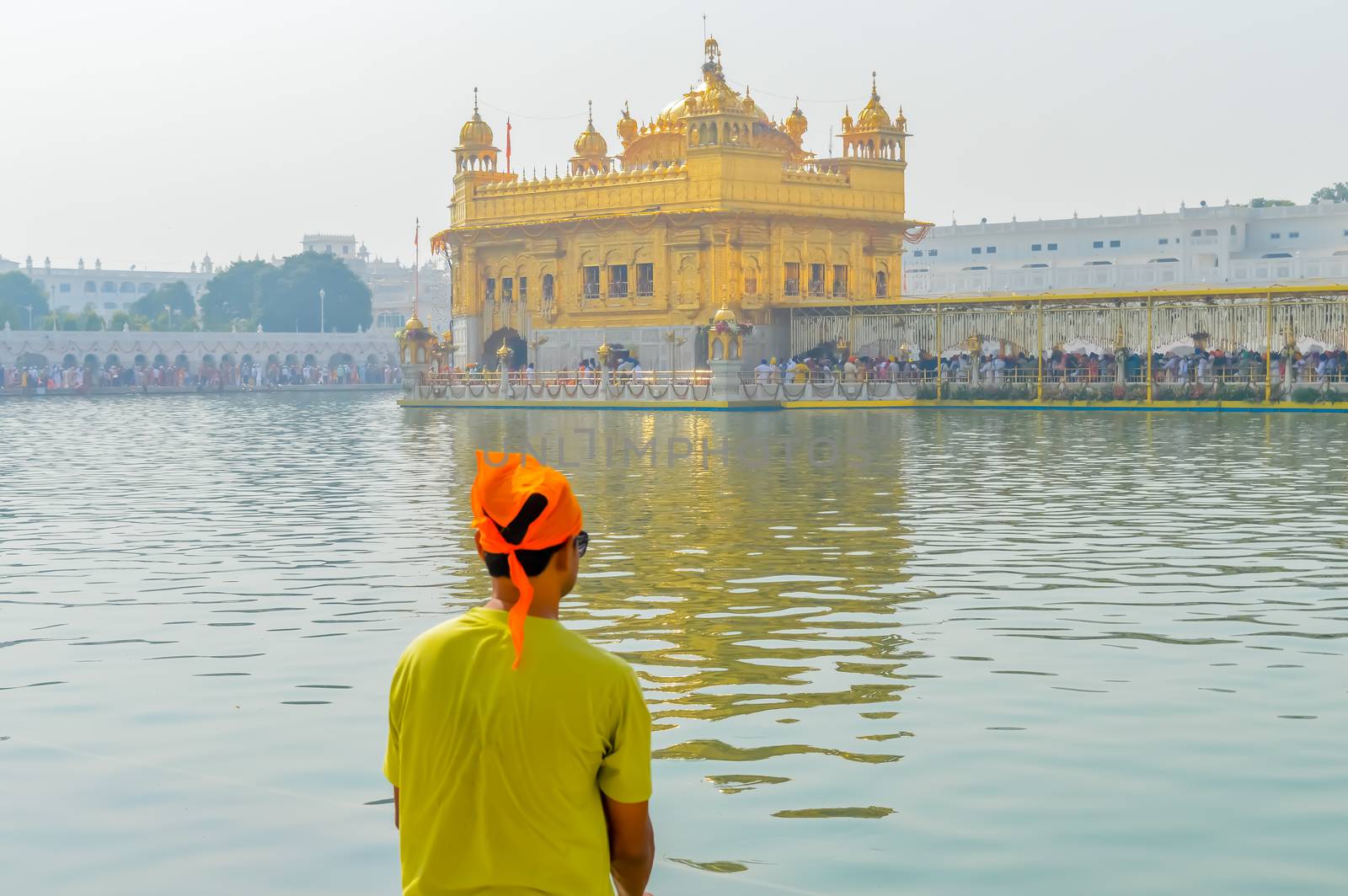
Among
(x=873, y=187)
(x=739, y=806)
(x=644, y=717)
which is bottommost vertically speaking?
(x=739, y=806)

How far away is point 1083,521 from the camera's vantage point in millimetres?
15344

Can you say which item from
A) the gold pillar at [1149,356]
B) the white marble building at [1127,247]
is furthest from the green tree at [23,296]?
the gold pillar at [1149,356]

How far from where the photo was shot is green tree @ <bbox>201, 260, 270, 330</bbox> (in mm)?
113750

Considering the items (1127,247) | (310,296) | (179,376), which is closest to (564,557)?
(179,376)

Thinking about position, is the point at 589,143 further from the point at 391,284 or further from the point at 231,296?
the point at 391,284

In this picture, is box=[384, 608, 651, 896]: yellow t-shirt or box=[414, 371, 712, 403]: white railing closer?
box=[384, 608, 651, 896]: yellow t-shirt

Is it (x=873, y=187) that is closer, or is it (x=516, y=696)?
(x=516, y=696)

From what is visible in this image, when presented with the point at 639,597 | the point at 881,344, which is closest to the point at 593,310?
the point at 881,344

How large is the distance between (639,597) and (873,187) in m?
46.8

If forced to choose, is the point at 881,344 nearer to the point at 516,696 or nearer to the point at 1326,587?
the point at 1326,587

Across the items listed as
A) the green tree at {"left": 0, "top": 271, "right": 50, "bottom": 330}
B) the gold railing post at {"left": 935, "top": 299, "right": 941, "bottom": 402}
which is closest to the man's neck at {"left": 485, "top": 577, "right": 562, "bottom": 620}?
the gold railing post at {"left": 935, "top": 299, "right": 941, "bottom": 402}

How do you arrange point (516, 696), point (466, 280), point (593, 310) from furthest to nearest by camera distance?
1. point (466, 280)
2. point (593, 310)
3. point (516, 696)

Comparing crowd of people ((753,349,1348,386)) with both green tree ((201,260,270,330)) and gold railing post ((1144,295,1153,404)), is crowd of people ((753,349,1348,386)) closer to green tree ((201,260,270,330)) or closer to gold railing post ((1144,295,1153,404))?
gold railing post ((1144,295,1153,404))

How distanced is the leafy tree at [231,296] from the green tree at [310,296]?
2648mm
